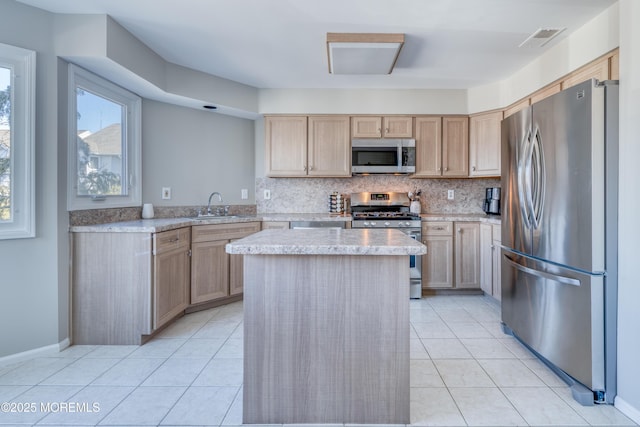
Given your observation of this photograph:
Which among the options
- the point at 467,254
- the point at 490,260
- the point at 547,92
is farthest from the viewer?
the point at 467,254

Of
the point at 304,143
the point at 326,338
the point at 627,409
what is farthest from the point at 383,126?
the point at 627,409

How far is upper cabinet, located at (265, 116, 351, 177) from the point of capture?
374cm

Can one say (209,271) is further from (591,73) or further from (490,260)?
(591,73)

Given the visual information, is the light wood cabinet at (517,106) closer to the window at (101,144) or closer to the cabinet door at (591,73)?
the cabinet door at (591,73)

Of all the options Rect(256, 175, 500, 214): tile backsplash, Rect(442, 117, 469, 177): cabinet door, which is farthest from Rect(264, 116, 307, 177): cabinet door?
Rect(442, 117, 469, 177): cabinet door

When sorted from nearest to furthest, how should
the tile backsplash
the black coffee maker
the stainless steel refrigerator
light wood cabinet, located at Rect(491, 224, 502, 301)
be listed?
the stainless steel refrigerator < light wood cabinet, located at Rect(491, 224, 502, 301) < the black coffee maker < the tile backsplash

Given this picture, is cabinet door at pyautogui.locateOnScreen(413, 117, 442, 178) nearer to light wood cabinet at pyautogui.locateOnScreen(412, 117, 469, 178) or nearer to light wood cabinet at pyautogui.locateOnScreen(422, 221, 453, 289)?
light wood cabinet at pyautogui.locateOnScreen(412, 117, 469, 178)

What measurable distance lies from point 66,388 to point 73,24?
2336 millimetres

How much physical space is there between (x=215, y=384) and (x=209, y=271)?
1358 mm

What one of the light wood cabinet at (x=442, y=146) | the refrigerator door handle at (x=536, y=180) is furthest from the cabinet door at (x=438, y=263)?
the refrigerator door handle at (x=536, y=180)

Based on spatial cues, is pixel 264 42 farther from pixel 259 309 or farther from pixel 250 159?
pixel 259 309

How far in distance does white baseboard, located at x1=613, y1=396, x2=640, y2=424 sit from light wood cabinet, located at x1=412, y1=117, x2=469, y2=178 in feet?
8.23

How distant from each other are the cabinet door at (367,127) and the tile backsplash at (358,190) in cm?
54

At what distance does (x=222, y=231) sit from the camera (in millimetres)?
3180
